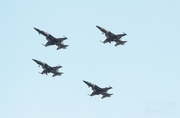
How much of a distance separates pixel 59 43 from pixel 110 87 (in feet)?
72.6

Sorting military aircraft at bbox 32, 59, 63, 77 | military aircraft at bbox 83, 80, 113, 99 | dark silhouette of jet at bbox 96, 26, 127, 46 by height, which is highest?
dark silhouette of jet at bbox 96, 26, 127, 46

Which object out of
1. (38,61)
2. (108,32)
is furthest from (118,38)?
(38,61)

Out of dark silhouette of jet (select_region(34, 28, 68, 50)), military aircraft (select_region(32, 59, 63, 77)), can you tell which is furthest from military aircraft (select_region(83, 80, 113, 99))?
dark silhouette of jet (select_region(34, 28, 68, 50))

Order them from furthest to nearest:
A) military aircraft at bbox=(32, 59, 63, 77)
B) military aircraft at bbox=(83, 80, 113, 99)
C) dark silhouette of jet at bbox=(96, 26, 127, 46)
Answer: dark silhouette of jet at bbox=(96, 26, 127, 46)
military aircraft at bbox=(32, 59, 63, 77)
military aircraft at bbox=(83, 80, 113, 99)

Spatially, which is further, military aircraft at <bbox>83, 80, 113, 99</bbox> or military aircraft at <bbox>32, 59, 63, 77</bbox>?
military aircraft at <bbox>32, 59, 63, 77</bbox>

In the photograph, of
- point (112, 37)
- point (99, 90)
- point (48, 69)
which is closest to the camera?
point (99, 90)

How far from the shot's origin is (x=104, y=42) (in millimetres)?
157750

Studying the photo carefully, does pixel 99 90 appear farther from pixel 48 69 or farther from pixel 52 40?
pixel 52 40

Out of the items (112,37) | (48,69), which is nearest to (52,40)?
(48,69)

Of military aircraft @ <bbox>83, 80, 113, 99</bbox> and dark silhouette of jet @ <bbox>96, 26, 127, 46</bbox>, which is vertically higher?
dark silhouette of jet @ <bbox>96, 26, 127, 46</bbox>

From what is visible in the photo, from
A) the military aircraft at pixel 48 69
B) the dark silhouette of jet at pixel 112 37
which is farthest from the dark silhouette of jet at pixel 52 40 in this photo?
the dark silhouette of jet at pixel 112 37

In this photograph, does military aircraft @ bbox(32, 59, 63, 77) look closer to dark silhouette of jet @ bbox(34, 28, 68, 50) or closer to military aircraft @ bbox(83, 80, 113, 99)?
dark silhouette of jet @ bbox(34, 28, 68, 50)

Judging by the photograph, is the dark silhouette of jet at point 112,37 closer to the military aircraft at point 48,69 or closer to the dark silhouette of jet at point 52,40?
the dark silhouette of jet at point 52,40

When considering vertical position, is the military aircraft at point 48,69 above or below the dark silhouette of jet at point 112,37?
below
